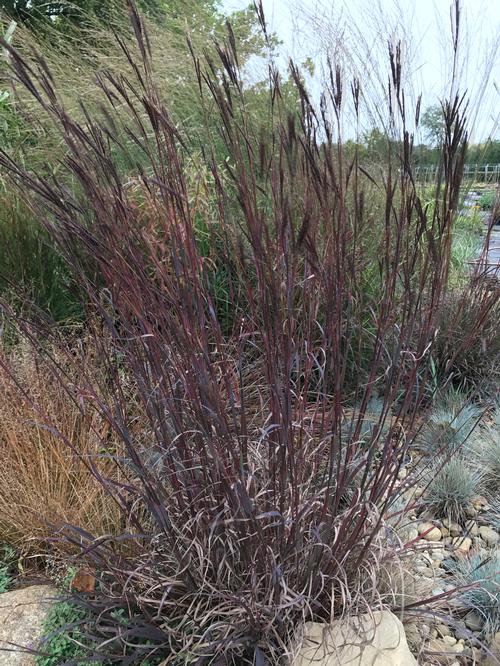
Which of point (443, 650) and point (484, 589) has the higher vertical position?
point (484, 589)

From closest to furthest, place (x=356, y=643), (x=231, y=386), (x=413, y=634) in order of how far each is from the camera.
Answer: (x=356, y=643) < (x=231, y=386) < (x=413, y=634)

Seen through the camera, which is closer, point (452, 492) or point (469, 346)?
point (452, 492)

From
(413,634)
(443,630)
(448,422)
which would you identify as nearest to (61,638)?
(413,634)

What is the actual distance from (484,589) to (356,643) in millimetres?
523

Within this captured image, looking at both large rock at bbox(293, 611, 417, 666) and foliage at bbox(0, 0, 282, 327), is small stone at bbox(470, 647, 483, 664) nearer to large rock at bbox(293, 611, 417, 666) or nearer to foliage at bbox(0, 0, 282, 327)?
large rock at bbox(293, 611, 417, 666)

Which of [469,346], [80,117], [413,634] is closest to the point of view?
[413,634]

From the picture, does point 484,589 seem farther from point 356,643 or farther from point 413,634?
point 356,643

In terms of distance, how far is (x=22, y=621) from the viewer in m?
1.59

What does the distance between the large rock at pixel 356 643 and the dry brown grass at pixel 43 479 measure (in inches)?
31.7

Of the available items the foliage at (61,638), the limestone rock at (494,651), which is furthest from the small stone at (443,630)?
the foliage at (61,638)

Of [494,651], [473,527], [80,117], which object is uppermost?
[80,117]

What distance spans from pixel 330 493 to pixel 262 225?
2.56 feet

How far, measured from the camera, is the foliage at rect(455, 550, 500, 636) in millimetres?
1582

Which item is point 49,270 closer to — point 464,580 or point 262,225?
point 262,225
